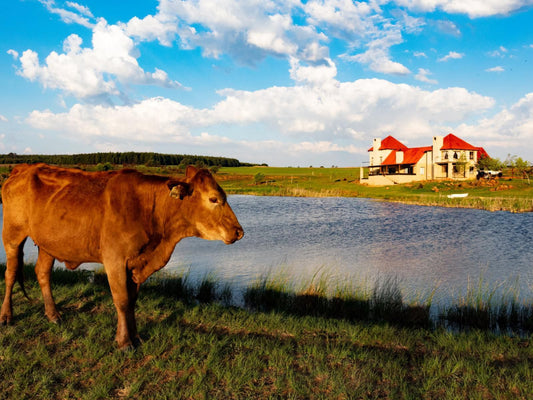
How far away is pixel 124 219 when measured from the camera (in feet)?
16.9

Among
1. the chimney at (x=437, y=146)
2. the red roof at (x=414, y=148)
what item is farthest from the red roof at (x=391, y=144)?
the chimney at (x=437, y=146)

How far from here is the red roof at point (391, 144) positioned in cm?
8056

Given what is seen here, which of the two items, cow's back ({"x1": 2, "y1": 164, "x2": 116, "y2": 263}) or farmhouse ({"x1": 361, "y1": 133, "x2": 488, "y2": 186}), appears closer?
cow's back ({"x1": 2, "y1": 164, "x2": 116, "y2": 263})

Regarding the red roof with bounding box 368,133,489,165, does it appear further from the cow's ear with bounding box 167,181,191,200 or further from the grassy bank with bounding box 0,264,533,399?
the cow's ear with bounding box 167,181,191,200

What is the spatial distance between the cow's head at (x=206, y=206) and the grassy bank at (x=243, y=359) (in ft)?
4.98

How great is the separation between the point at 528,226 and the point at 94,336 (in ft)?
102

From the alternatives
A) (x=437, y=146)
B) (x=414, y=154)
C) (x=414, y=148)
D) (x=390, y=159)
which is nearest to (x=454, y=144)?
(x=437, y=146)

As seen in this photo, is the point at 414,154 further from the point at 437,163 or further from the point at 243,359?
the point at 243,359

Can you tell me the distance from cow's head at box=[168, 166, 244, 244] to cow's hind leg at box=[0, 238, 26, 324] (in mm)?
3018

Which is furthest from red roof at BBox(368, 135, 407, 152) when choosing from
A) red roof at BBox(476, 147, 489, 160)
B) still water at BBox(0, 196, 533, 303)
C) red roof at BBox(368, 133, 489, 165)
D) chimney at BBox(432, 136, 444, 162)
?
still water at BBox(0, 196, 533, 303)

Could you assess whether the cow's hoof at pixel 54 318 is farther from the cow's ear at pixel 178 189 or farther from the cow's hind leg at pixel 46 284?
the cow's ear at pixel 178 189

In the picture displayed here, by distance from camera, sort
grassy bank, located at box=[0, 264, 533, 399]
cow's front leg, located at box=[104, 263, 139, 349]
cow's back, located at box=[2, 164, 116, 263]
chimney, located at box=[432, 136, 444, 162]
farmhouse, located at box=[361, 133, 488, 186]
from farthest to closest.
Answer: chimney, located at box=[432, 136, 444, 162]
farmhouse, located at box=[361, 133, 488, 186]
cow's back, located at box=[2, 164, 116, 263]
cow's front leg, located at box=[104, 263, 139, 349]
grassy bank, located at box=[0, 264, 533, 399]

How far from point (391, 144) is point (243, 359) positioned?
8201cm

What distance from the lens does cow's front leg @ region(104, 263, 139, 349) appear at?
5074mm
